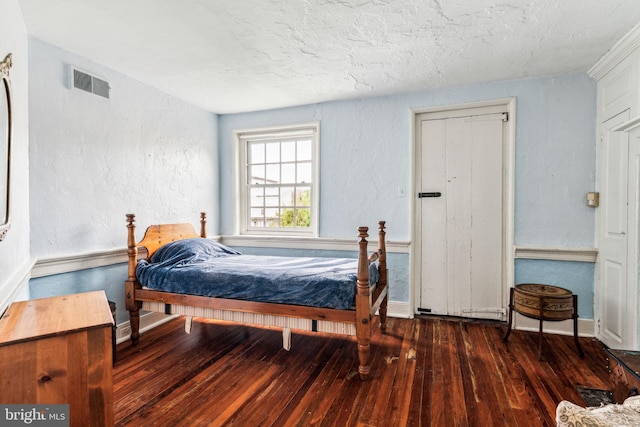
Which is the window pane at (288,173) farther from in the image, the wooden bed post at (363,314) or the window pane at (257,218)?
the wooden bed post at (363,314)

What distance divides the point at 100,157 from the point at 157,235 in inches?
34.7

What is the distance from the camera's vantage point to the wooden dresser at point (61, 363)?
108cm

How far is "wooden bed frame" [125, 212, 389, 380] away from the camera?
2250 millimetres

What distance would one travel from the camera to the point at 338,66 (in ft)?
9.25

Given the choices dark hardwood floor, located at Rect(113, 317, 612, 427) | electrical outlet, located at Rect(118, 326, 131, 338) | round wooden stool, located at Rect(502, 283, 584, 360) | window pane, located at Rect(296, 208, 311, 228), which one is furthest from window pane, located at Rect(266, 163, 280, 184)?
round wooden stool, located at Rect(502, 283, 584, 360)

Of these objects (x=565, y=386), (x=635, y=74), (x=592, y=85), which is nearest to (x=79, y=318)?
(x=565, y=386)

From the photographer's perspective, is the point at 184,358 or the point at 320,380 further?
the point at 184,358

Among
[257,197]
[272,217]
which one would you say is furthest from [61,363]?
[257,197]

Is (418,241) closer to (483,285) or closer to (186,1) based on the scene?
(483,285)

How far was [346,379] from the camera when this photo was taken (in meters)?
2.24

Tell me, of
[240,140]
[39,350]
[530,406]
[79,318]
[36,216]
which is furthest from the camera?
[240,140]

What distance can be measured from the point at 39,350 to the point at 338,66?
2.72 m

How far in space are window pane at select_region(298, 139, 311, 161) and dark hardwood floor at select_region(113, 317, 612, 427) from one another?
82.6 inches

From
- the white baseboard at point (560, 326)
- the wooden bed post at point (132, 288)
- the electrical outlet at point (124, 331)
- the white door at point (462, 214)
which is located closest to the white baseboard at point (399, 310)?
the white door at point (462, 214)
